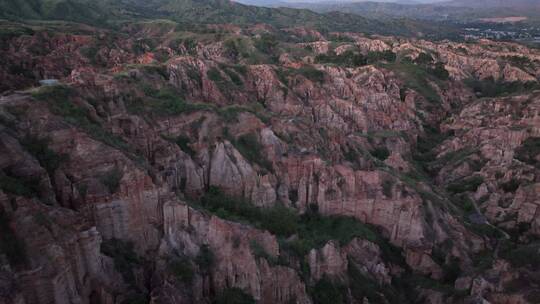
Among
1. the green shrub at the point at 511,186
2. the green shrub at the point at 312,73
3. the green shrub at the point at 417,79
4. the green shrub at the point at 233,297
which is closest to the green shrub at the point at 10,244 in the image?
the green shrub at the point at 233,297

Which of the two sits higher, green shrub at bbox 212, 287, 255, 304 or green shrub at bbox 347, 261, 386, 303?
green shrub at bbox 212, 287, 255, 304

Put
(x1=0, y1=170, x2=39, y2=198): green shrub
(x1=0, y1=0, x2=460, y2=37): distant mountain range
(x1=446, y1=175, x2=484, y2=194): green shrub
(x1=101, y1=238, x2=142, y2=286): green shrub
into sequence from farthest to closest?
(x1=0, y1=0, x2=460, y2=37): distant mountain range
(x1=446, y1=175, x2=484, y2=194): green shrub
(x1=101, y1=238, x2=142, y2=286): green shrub
(x1=0, y1=170, x2=39, y2=198): green shrub

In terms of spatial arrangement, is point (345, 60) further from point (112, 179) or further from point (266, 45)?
point (112, 179)

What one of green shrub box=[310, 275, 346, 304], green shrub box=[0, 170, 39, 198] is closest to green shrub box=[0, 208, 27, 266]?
green shrub box=[0, 170, 39, 198]

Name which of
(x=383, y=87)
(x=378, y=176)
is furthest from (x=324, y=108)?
(x=378, y=176)

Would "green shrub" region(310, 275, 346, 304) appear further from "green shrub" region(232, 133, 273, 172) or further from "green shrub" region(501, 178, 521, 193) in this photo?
"green shrub" region(501, 178, 521, 193)

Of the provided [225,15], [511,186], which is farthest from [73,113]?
[225,15]

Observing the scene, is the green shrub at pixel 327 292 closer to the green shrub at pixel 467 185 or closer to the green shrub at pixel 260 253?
the green shrub at pixel 260 253
